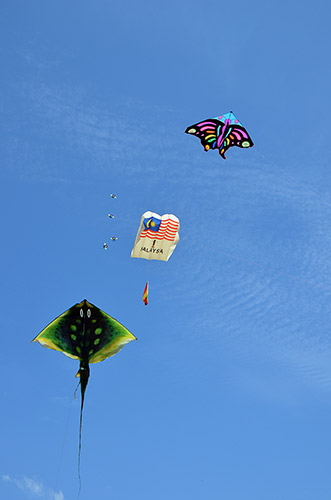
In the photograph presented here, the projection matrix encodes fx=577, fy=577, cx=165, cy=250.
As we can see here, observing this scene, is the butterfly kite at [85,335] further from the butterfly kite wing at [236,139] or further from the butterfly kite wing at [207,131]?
the butterfly kite wing at [236,139]

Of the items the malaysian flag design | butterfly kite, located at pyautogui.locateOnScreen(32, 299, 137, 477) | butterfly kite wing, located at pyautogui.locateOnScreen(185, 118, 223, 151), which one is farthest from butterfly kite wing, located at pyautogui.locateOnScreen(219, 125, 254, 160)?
butterfly kite, located at pyautogui.locateOnScreen(32, 299, 137, 477)

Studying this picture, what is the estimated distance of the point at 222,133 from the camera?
39125mm

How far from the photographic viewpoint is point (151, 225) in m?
41.9

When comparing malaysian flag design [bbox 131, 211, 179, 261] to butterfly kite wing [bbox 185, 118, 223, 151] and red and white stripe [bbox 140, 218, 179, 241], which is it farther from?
butterfly kite wing [bbox 185, 118, 223, 151]

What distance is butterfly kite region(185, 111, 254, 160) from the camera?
38.5 meters

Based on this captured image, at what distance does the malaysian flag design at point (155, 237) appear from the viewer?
41875 millimetres

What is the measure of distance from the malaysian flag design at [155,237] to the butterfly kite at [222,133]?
20.7 ft

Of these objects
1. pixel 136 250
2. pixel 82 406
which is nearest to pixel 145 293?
pixel 136 250

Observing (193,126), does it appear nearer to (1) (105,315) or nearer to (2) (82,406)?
(1) (105,315)

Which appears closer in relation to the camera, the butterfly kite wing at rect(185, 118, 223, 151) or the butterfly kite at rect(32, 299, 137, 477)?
the butterfly kite at rect(32, 299, 137, 477)

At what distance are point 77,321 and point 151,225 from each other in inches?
568

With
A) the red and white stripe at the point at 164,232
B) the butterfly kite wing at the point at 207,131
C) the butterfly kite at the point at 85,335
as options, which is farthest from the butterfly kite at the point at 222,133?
the butterfly kite at the point at 85,335

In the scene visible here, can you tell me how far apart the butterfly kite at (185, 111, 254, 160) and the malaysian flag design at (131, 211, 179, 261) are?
6.32 meters

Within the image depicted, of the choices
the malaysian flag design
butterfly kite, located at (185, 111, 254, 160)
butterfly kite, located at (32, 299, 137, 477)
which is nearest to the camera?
butterfly kite, located at (32, 299, 137, 477)
